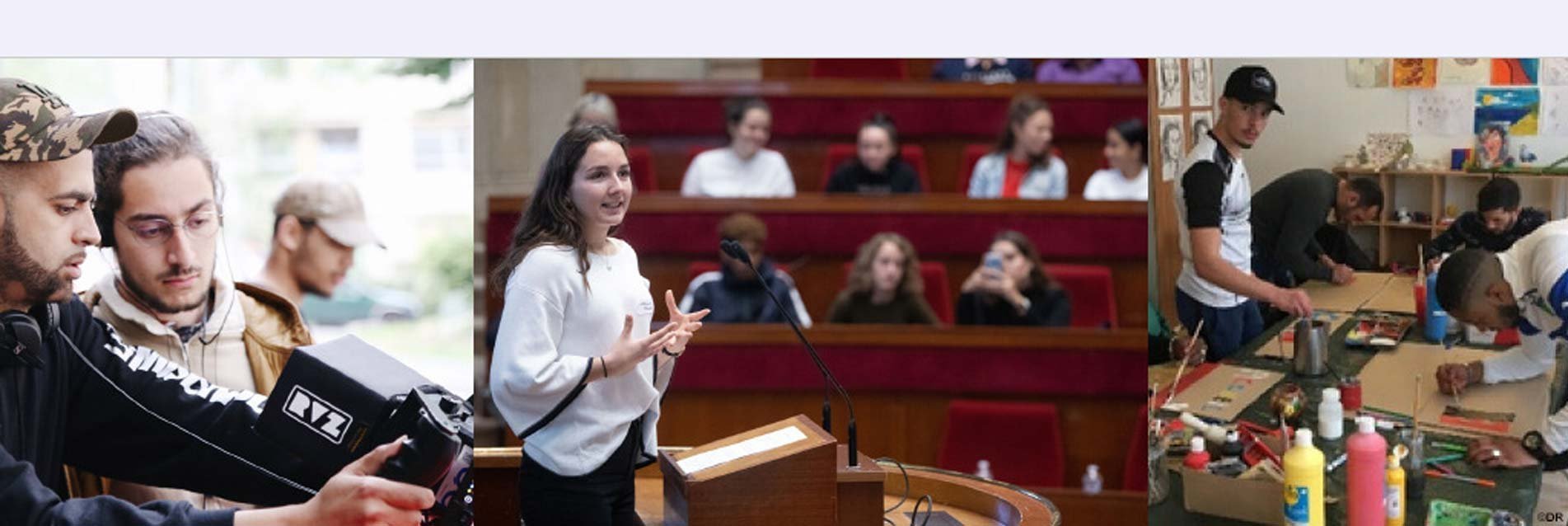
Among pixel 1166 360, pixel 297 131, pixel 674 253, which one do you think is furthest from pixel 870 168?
pixel 297 131

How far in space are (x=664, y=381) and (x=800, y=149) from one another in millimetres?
3941

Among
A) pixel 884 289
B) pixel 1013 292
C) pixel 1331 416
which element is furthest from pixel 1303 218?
pixel 1013 292

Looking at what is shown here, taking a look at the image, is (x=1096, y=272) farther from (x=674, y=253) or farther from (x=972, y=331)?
(x=674, y=253)

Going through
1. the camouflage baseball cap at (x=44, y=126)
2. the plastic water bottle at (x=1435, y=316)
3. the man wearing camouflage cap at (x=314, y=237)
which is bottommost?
the plastic water bottle at (x=1435, y=316)

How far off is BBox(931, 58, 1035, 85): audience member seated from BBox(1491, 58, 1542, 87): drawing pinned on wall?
3.77m

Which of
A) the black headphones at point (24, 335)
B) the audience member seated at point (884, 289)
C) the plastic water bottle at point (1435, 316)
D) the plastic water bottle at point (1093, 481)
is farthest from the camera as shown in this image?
the audience member seated at point (884, 289)

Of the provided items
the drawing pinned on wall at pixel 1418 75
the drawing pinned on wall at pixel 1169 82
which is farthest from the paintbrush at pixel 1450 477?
the drawing pinned on wall at pixel 1169 82

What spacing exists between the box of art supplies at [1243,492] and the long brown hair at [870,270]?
2.50m

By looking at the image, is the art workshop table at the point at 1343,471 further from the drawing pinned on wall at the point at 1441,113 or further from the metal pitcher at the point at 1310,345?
the drawing pinned on wall at the point at 1441,113

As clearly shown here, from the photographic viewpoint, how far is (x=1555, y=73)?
10.4ft

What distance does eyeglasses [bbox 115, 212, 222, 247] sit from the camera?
2.97m

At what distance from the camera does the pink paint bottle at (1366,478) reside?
3.14m

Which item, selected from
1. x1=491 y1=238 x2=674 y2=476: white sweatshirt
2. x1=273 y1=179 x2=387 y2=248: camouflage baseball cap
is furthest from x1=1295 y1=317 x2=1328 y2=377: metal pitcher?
x1=273 y1=179 x2=387 y2=248: camouflage baseball cap

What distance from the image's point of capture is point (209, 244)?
3.00m
